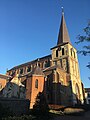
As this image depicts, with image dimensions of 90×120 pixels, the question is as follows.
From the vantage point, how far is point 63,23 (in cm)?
6303

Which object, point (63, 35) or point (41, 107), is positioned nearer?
point (41, 107)

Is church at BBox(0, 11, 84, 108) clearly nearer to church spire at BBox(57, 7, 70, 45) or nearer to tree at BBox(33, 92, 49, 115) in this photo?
church spire at BBox(57, 7, 70, 45)

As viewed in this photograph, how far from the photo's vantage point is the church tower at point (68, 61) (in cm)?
4825

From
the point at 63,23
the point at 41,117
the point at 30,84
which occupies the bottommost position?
the point at 41,117

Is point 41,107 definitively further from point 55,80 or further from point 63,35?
point 63,35

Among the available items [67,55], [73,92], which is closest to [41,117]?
[73,92]

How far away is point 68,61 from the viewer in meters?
50.4

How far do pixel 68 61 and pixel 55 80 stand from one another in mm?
10375

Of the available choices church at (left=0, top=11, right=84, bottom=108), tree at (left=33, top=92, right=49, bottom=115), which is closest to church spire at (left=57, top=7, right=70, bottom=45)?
church at (left=0, top=11, right=84, bottom=108)

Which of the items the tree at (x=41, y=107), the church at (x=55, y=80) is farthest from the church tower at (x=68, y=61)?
the tree at (x=41, y=107)

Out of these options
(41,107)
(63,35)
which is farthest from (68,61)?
(41,107)

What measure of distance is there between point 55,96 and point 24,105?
1405 centimetres

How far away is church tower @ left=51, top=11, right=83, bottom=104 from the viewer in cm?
4825

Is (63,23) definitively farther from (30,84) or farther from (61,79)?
(30,84)
